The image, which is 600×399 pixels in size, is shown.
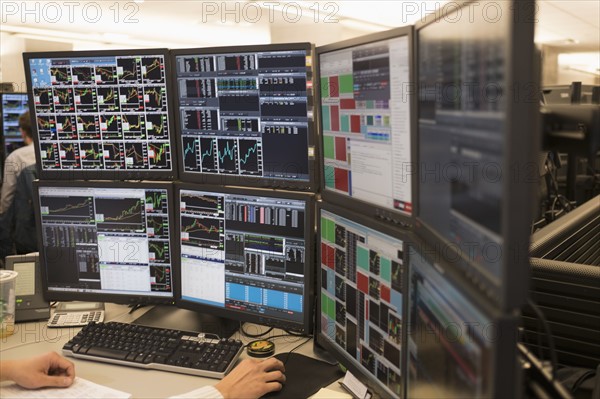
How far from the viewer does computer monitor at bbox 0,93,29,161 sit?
441cm

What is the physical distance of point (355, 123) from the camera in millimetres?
1241

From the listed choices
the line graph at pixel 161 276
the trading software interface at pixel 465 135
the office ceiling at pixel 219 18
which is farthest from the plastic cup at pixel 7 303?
the office ceiling at pixel 219 18

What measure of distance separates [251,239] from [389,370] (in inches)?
23.2

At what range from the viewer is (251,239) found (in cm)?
158

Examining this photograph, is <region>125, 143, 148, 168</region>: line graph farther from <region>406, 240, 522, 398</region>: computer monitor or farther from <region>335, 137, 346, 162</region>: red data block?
<region>406, 240, 522, 398</region>: computer monitor

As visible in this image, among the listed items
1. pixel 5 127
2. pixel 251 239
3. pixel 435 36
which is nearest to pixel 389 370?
pixel 251 239

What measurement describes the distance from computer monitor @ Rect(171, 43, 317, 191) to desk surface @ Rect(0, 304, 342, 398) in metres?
0.51

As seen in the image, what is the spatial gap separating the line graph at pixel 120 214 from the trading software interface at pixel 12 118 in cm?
320

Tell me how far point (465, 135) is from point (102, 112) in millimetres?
1303

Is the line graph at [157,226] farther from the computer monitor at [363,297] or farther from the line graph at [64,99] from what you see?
the computer monitor at [363,297]

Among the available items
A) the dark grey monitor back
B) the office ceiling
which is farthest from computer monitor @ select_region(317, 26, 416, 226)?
the office ceiling

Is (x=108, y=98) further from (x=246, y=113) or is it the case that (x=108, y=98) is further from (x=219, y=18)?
(x=219, y=18)

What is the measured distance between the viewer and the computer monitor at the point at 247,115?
59.2 inches

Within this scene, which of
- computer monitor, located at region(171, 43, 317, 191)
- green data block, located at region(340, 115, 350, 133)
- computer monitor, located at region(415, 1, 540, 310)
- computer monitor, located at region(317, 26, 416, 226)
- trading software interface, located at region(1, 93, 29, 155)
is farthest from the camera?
trading software interface, located at region(1, 93, 29, 155)
